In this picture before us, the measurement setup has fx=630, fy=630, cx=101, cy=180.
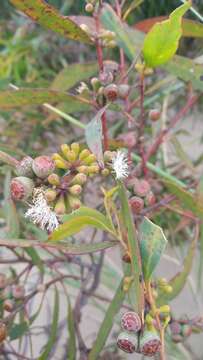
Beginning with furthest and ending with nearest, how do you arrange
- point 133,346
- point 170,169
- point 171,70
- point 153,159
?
point 170,169, point 153,159, point 171,70, point 133,346

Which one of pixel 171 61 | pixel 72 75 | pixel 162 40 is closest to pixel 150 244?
pixel 162 40

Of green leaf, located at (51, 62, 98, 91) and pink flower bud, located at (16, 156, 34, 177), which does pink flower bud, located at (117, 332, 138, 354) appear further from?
green leaf, located at (51, 62, 98, 91)

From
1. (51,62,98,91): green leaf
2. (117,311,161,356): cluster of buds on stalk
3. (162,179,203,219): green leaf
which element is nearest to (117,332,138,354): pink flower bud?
(117,311,161,356): cluster of buds on stalk

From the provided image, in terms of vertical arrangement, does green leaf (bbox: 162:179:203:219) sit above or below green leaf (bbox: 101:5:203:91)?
below

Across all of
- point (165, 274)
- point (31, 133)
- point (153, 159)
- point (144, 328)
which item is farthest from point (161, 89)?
point (144, 328)

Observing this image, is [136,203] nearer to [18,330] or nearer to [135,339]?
[135,339]

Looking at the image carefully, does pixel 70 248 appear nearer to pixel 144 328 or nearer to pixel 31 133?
pixel 144 328

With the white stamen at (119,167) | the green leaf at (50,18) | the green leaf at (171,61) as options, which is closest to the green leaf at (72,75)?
the green leaf at (171,61)
